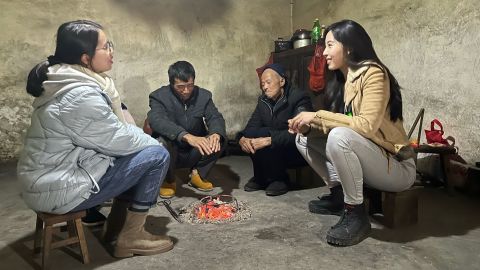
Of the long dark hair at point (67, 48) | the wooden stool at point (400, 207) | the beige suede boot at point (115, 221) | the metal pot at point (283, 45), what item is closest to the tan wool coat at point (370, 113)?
the wooden stool at point (400, 207)

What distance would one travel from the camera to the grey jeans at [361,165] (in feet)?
7.45

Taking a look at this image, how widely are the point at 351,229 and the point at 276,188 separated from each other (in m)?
1.13

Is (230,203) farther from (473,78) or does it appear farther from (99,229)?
(473,78)

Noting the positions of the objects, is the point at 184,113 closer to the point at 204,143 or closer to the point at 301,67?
the point at 204,143

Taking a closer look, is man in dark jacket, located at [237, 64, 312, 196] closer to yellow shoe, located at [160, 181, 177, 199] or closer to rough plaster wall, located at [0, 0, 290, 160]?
yellow shoe, located at [160, 181, 177, 199]

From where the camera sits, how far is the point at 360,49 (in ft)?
7.70

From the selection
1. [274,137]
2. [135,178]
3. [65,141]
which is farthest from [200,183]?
[65,141]

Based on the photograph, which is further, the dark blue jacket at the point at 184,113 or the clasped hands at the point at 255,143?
the dark blue jacket at the point at 184,113

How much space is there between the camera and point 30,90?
2.00 metres

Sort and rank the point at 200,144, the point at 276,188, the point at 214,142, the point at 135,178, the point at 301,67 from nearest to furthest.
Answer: the point at 135,178 < the point at 200,144 < the point at 214,142 < the point at 276,188 < the point at 301,67

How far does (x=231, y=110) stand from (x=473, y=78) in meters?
3.56

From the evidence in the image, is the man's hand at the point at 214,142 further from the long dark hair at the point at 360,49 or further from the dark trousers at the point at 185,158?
the long dark hair at the point at 360,49

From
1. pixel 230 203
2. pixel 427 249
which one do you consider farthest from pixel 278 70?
pixel 427 249

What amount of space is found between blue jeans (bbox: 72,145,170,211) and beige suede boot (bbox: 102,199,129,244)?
0.11 meters
